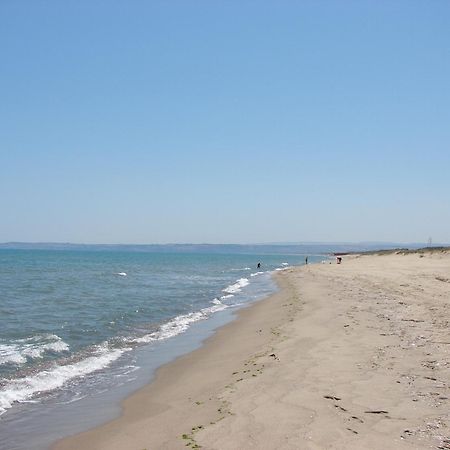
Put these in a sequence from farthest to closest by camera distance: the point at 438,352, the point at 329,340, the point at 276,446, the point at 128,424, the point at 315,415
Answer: the point at 329,340
the point at 438,352
the point at 128,424
the point at 315,415
the point at 276,446

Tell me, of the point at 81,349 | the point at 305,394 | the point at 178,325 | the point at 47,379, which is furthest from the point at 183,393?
the point at 178,325

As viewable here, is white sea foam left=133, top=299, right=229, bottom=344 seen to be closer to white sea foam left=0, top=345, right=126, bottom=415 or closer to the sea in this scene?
the sea

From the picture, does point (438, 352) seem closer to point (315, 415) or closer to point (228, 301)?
point (315, 415)

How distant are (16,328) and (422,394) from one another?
49.4 ft

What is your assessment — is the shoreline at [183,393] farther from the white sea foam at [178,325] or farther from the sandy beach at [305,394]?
the white sea foam at [178,325]

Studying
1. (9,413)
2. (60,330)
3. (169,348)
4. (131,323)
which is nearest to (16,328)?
(60,330)

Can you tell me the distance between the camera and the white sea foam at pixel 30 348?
13.3 meters

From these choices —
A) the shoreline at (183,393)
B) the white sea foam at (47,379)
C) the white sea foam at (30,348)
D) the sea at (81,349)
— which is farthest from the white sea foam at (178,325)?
the white sea foam at (47,379)

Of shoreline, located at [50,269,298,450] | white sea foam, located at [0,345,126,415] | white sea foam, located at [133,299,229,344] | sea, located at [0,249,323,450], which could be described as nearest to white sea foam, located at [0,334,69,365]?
sea, located at [0,249,323,450]

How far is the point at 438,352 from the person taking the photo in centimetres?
1028

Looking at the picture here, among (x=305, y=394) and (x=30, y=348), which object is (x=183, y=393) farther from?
(x=30, y=348)

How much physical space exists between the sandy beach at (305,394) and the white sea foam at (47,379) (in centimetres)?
191

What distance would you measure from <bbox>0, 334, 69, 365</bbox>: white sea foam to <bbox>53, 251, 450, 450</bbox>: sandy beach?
3.81 metres

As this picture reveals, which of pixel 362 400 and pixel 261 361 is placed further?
pixel 261 361
